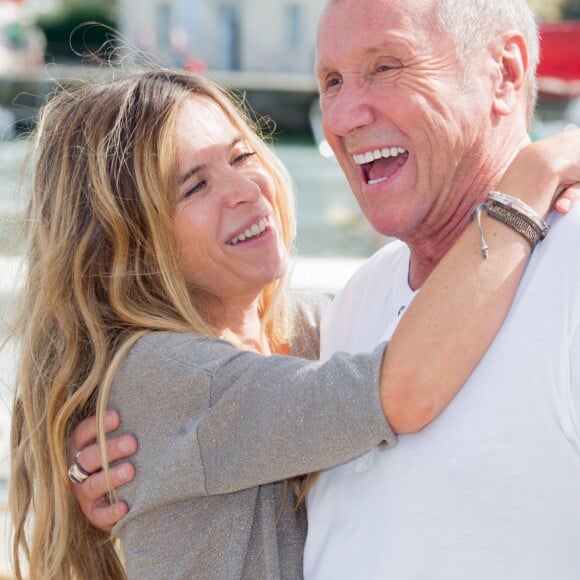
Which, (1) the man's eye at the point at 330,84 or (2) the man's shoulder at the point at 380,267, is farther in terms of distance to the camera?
(2) the man's shoulder at the point at 380,267

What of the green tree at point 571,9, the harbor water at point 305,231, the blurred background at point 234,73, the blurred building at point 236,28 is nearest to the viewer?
the harbor water at point 305,231

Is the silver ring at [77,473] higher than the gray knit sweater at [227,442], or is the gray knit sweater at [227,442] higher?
the gray knit sweater at [227,442]

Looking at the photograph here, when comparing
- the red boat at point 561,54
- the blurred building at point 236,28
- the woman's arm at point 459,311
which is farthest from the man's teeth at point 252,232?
the blurred building at point 236,28

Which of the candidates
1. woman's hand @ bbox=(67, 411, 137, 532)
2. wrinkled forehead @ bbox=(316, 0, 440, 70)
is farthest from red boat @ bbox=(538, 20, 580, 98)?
woman's hand @ bbox=(67, 411, 137, 532)

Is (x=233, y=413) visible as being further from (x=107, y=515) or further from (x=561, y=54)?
(x=561, y=54)

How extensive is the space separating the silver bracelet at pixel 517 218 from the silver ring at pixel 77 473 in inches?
45.8

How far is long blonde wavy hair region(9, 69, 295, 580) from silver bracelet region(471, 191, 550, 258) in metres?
0.82

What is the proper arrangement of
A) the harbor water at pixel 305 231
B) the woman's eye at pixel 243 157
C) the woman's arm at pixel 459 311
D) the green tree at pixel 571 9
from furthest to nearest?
the green tree at pixel 571 9
the harbor water at pixel 305 231
the woman's eye at pixel 243 157
the woman's arm at pixel 459 311

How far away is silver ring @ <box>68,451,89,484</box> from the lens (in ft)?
8.35

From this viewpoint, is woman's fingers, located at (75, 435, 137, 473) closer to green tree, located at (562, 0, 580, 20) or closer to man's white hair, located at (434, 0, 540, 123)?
man's white hair, located at (434, 0, 540, 123)

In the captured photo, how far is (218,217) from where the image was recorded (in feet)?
8.74

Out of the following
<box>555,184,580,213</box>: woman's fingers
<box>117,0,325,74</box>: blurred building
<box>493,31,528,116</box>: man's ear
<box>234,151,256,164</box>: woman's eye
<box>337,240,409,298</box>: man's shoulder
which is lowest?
<box>117,0,325,74</box>: blurred building

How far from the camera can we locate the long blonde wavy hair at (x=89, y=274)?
2.56 m

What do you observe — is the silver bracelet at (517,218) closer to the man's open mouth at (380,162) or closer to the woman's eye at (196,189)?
the man's open mouth at (380,162)
